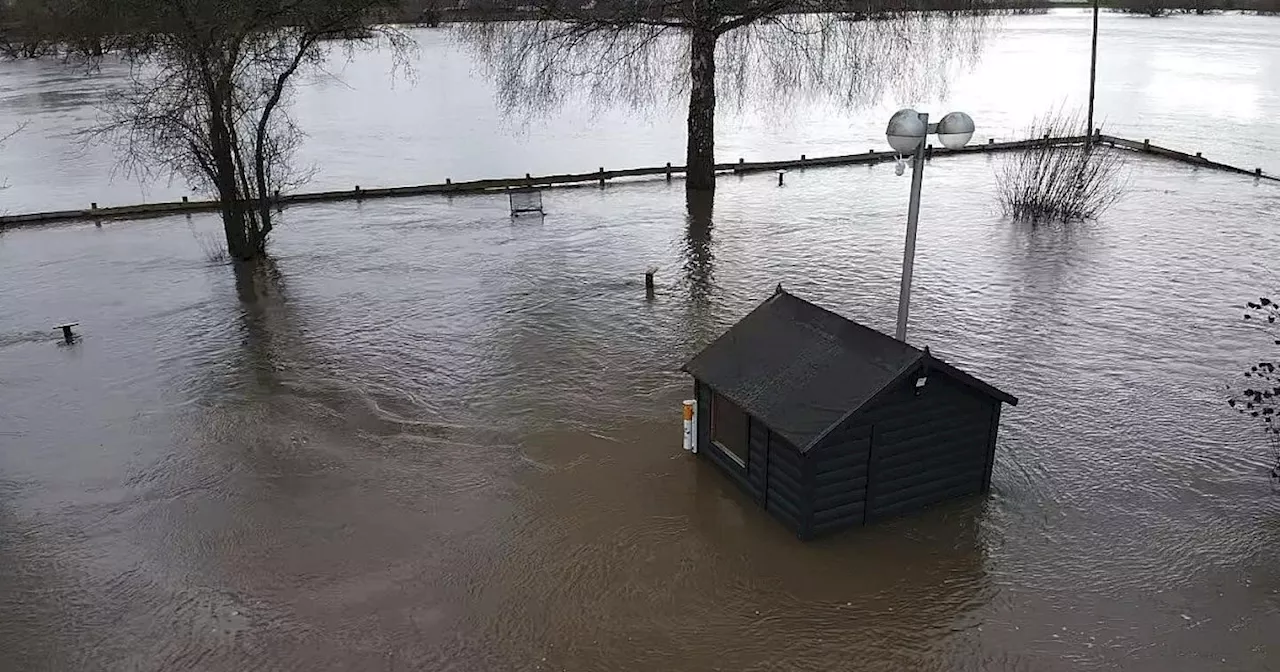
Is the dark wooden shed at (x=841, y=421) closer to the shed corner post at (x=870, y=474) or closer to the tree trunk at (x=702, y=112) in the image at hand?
Answer: the shed corner post at (x=870, y=474)

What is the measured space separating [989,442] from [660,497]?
10.9 feet

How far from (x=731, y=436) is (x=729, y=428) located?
0.28ft

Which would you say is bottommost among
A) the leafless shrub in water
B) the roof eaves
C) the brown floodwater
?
the brown floodwater

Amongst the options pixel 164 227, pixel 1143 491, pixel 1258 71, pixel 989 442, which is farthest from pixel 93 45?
pixel 1258 71

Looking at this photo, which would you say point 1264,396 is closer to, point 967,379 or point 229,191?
point 967,379

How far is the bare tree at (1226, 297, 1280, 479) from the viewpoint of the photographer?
918cm

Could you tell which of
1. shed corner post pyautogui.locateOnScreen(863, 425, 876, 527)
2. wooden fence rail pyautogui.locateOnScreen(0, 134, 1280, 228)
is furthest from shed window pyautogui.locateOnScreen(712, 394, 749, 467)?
wooden fence rail pyautogui.locateOnScreen(0, 134, 1280, 228)

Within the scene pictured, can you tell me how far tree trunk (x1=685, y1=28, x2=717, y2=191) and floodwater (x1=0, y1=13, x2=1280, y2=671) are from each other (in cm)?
333

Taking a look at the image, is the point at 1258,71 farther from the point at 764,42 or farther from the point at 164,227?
the point at 164,227

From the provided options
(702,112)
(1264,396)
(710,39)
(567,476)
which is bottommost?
(567,476)

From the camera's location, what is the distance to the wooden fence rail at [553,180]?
70.4 ft

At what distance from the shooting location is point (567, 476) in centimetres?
985

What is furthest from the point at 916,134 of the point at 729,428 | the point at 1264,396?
the point at 1264,396

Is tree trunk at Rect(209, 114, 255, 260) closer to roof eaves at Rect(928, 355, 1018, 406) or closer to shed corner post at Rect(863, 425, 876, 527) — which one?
shed corner post at Rect(863, 425, 876, 527)
